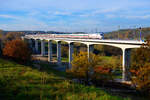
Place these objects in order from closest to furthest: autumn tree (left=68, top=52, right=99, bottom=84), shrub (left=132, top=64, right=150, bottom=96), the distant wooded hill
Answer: shrub (left=132, top=64, right=150, bottom=96), autumn tree (left=68, top=52, right=99, bottom=84), the distant wooded hill

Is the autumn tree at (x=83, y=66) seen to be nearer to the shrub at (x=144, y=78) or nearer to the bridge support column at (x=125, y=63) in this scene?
the bridge support column at (x=125, y=63)

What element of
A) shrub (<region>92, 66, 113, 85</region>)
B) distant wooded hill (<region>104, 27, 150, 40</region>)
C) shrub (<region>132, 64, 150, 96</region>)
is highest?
distant wooded hill (<region>104, 27, 150, 40</region>)

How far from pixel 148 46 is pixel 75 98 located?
13664 millimetres

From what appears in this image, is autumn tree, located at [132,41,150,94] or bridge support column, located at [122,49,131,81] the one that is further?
bridge support column, located at [122,49,131,81]

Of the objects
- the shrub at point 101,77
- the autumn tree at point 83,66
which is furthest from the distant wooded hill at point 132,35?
the autumn tree at point 83,66

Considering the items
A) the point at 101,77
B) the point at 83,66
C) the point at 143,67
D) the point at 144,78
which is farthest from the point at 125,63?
the point at 143,67

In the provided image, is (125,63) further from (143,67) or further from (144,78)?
(143,67)

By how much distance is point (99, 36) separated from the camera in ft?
133

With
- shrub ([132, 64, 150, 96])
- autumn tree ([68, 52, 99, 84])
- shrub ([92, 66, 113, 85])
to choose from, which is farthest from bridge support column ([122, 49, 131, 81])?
shrub ([132, 64, 150, 96])

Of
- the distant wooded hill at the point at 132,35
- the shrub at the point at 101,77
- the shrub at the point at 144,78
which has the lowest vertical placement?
the shrub at the point at 101,77

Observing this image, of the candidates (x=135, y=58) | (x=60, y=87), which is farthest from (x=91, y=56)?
(x=60, y=87)

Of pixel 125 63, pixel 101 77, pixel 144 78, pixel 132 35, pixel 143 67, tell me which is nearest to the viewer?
pixel 143 67

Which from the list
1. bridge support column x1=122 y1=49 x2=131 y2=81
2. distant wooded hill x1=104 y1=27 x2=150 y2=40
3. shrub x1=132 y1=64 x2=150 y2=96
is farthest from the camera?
distant wooded hill x1=104 y1=27 x2=150 y2=40

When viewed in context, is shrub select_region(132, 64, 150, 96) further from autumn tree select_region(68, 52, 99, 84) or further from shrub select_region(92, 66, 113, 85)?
autumn tree select_region(68, 52, 99, 84)
